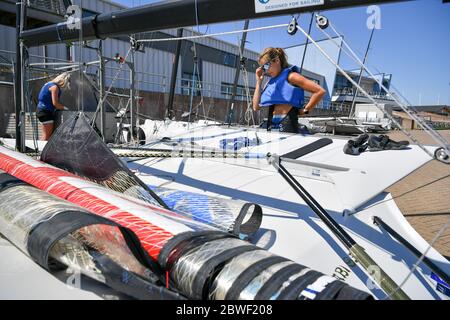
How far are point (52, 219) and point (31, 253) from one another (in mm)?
147

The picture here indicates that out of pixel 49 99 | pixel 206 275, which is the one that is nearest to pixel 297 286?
pixel 206 275

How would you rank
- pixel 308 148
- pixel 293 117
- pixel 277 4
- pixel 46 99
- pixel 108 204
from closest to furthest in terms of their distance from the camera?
pixel 108 204
pixel 277 4
pixel 308 148
pixel 293 117
pixel 46 99

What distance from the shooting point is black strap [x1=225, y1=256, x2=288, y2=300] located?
0.93 m

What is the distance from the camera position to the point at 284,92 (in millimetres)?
2965

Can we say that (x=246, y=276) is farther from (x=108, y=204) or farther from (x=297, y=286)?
(x=108, y=204)

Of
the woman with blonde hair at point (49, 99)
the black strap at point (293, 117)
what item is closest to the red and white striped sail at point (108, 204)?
the black strap at point (293, 117)

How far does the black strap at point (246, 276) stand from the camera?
3.06 feet

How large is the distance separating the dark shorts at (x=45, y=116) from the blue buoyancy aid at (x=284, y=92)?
3295mm

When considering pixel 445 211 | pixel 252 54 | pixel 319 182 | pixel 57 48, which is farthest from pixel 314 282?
pixel 252 54

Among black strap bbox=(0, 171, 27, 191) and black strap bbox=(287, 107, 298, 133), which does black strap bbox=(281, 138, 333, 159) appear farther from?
black strap bbox=(0, 171, 27, 191)

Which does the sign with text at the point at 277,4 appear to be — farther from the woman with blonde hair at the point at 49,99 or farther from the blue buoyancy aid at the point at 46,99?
the blue buoyancy aid at the point at 46,99

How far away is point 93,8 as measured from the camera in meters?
12.2

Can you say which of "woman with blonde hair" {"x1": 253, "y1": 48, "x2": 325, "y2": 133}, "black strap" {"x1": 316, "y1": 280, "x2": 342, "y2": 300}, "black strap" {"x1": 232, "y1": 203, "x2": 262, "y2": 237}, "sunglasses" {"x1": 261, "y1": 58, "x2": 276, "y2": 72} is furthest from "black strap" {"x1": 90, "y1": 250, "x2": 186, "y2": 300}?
"sunglasses" {"x1": 261, "y1": 58, "x2": 276, "y2": 72}

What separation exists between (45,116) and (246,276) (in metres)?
4.56
